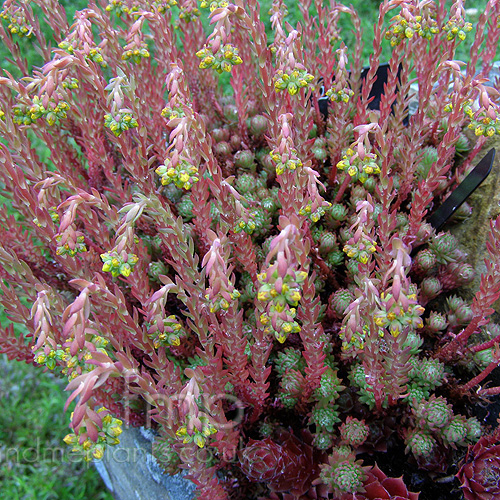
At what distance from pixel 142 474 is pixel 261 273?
3.79 feet

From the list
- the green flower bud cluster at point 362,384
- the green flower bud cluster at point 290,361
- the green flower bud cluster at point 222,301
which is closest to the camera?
the green flower bud cluster at point 222,301

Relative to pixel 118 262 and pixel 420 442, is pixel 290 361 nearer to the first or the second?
pixel 420 442

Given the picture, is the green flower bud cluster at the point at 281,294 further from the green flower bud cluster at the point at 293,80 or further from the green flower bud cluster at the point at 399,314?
the green flower bud cluster at the point at 293,80

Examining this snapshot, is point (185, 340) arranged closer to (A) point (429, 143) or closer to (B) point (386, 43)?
(A) point (429, 143)

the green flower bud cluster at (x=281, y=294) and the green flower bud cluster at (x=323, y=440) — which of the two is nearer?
the green flower bud cluster at (x=281, y=294)

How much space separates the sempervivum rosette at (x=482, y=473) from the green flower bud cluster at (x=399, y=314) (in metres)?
0.62

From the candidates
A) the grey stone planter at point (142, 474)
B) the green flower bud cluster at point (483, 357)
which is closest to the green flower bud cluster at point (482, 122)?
the green flower bud cluster at point (483, 357)

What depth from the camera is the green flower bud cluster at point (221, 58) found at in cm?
119


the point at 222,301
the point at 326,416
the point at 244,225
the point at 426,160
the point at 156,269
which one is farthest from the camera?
the point at 426,160

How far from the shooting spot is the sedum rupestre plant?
3.56 feet

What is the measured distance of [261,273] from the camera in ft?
3.29

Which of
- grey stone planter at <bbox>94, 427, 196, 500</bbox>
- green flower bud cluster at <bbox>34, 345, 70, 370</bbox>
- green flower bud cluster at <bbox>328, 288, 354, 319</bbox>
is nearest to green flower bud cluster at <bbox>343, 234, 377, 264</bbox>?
green flower bud cluster at <bbox>328, 288, 354, 319</bbox>

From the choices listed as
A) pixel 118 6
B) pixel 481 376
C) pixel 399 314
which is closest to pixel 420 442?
pixel 481 376

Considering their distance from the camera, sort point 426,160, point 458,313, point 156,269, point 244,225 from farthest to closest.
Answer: point 426,160 → point 156,269 → point 458,313 → point 244,225
